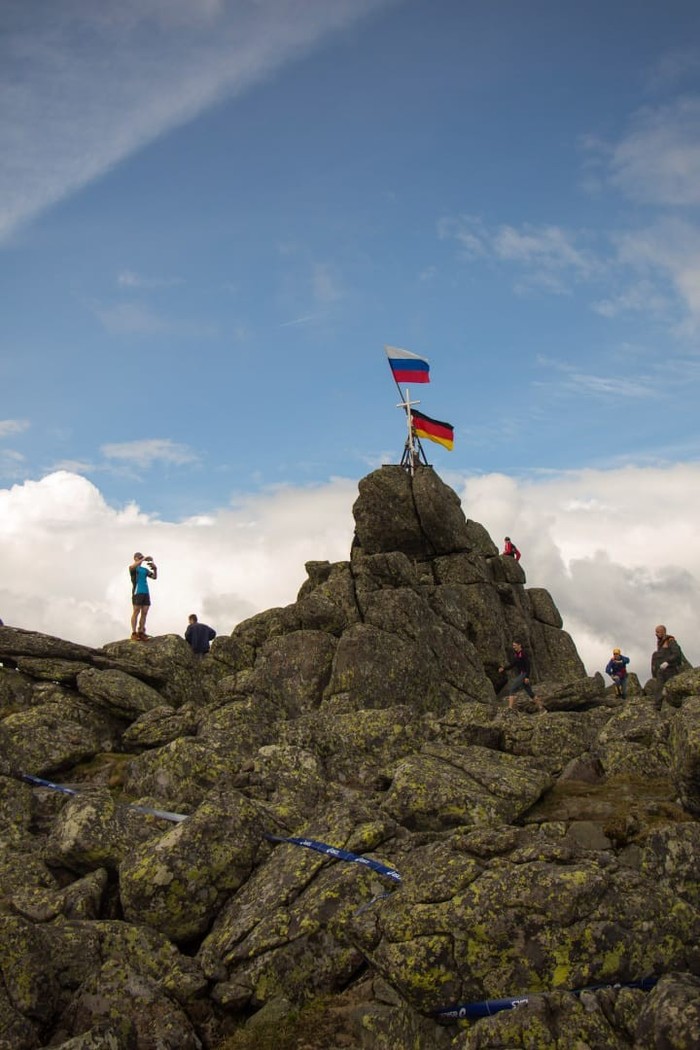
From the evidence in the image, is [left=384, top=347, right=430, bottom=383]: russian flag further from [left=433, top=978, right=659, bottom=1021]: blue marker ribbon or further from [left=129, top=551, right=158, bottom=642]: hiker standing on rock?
[left=433, top=978, right=659, bottom=1021]: blue marker ribbon

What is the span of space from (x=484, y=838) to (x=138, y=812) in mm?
11149

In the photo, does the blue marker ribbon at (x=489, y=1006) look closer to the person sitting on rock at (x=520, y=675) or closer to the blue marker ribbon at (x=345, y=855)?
the blue marker ribbon at (x=345, y=855)

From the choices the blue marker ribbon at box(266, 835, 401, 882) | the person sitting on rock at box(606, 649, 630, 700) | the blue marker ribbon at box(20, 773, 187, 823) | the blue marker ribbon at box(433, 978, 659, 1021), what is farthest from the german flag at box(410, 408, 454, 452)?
the blue marker ribbon at box(433, 978, 659, 1021)

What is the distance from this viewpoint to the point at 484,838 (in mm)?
18203

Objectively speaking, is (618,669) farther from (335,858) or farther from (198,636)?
(335,858)

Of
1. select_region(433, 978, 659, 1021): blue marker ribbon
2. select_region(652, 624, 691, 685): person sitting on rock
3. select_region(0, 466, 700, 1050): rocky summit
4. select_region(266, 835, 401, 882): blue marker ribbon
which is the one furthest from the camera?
select_region(652, 624, 691, 685): person sitting on rock

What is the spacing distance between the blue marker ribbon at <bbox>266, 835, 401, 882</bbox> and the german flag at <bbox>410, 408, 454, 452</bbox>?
141ft

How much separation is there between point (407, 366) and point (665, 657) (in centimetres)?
3116

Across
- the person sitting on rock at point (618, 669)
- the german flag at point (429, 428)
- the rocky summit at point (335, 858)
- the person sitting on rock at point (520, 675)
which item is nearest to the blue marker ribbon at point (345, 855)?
the rocky summit at point (335, 858)

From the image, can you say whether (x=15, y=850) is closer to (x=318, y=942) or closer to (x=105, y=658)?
(x=318, y=942)

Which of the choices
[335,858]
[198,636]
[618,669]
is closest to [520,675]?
[618,669]

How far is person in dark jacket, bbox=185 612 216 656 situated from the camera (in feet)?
149

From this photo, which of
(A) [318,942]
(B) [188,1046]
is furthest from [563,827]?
(B) [188,1046]

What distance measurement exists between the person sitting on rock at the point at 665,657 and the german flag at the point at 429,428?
85.8 feet
